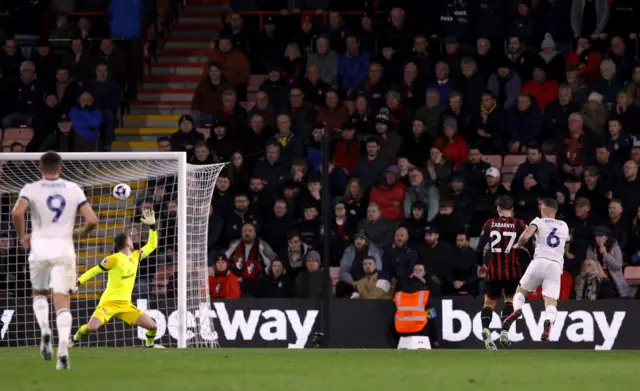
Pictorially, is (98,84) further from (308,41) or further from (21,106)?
(308,41)

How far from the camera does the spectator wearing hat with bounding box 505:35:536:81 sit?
22984 mm

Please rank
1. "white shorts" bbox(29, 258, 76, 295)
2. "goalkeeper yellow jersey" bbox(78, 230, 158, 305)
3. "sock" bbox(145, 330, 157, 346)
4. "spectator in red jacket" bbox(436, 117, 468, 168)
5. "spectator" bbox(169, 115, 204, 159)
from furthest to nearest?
"spectator" bbox(169, 115, 204, 159), "spectator in red jacket" bbox(436, 117, 468, 168), "sock" bbox(145, 330, 157, 346), "goalkeeper yellow jersey" bbox(78, 230, 158, 305), "white shorts" bbox(29, 258, 76, 295)

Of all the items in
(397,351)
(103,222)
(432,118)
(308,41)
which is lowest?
(397,351)

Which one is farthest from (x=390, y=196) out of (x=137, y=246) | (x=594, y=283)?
(x=137, y=246)

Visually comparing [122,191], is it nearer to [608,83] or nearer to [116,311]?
[116,311]

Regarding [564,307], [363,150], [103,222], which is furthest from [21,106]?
[564,307]

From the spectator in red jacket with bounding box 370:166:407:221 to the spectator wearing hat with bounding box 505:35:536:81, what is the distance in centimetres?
338

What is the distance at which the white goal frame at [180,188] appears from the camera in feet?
58.6

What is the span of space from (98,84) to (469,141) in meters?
6.21

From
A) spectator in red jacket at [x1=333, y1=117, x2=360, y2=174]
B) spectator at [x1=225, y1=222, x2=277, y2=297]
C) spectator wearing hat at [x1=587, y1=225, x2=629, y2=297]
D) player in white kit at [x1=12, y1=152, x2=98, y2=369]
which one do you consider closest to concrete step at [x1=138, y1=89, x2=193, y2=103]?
spectator in red jacket at [x1=333, y1=117, x2=360, y2=174]

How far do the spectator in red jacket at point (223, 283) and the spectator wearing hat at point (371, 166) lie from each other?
2.69m

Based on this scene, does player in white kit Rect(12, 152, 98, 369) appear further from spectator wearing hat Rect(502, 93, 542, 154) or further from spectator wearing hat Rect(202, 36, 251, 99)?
spectator wearing hat Rect(202, 36, 251, 99)

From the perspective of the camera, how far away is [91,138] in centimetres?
2280

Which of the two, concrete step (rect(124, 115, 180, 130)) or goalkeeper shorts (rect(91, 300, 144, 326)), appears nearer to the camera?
goalkeeper shorts (rect(91, 300, 144, 326))
